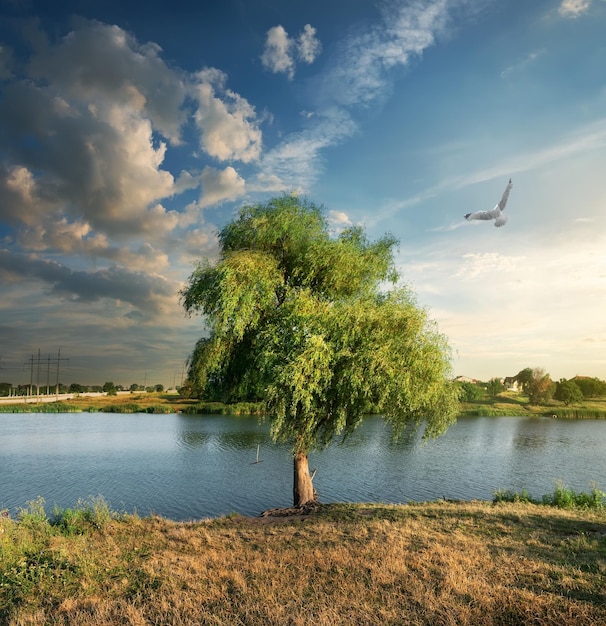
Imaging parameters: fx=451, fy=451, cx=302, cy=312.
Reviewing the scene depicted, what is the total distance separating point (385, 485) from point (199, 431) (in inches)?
1394

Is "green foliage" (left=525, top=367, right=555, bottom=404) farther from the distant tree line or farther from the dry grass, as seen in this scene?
the dry grass

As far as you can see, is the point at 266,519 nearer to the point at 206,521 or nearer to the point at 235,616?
the point at 206,521

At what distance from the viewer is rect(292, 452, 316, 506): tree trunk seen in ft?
64.2

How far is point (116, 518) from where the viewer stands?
17500 mm

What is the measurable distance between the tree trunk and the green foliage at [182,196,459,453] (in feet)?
4.05

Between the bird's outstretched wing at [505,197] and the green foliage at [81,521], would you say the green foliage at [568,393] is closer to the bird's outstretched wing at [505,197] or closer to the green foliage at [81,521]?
the bird's outstretched wing at [505,197]

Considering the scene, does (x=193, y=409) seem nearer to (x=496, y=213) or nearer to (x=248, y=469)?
(x=248, y=469)

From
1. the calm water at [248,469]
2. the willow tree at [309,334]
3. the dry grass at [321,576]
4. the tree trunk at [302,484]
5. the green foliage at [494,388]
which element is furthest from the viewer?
the green foliage at [494,388]

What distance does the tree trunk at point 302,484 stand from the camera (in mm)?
19562

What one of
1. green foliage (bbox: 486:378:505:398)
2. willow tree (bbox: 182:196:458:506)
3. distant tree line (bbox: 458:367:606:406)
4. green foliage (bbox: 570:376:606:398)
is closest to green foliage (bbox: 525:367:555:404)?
A: distant tree line (bbox: 458:367:606:406)

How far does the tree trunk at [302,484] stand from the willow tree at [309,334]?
47 millimetres

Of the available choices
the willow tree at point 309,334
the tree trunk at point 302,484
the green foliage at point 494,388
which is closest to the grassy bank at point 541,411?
the green foliage at point 494,388

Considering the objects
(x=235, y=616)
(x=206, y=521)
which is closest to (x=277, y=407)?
(x=206, y=521)

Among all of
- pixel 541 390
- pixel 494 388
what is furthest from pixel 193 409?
pixel 494 388
